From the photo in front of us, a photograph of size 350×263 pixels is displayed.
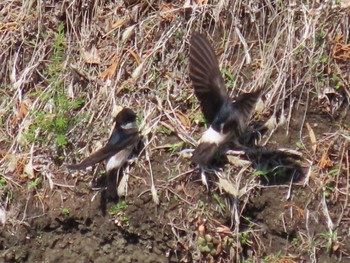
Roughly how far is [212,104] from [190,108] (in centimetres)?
28

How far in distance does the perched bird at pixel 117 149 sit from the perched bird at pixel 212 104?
421 mm

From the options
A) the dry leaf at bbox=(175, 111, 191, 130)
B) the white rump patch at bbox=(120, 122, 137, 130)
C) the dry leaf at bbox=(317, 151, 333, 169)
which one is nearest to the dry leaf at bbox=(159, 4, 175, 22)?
the dry leaf at bbox=(175, 111, 191, 130)

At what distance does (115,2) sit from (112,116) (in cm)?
85

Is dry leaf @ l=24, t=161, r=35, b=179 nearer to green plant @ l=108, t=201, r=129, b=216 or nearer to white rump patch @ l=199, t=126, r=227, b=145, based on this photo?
green plant @ l=108, t=201, r=129, b=216

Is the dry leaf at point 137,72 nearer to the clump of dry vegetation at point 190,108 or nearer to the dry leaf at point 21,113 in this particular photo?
the clump of dry vegetation at point 190,108

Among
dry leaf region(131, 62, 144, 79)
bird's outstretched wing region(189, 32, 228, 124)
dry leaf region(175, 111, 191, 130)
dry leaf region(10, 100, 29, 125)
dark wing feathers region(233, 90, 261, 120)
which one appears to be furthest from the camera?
dry leaf region(10, 100, 29, 125)

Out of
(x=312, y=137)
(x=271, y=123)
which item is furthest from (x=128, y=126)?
(x=312, y=137)

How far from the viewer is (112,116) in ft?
19.6

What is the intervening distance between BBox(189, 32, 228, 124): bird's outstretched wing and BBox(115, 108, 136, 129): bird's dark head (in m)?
0.42

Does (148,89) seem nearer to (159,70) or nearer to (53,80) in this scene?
(159,70)

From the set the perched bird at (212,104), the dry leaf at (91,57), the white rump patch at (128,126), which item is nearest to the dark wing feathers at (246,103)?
the perched bird at (212,104)

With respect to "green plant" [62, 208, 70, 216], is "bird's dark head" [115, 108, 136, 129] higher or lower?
higher

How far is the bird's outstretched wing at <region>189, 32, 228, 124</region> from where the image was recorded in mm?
5613

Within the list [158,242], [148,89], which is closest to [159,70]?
[148,89]
